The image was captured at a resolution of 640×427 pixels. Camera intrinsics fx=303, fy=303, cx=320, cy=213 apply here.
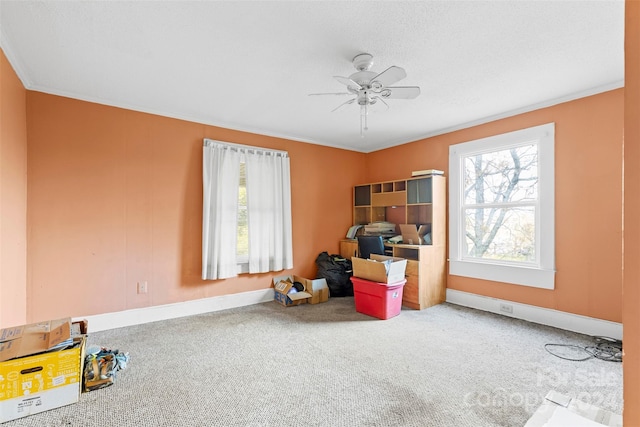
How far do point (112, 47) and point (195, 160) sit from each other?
1.74 metres

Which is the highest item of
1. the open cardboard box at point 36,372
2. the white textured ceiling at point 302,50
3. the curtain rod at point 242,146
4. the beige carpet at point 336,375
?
the white textured ceiling at point 302,50

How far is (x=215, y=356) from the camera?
2.67 m

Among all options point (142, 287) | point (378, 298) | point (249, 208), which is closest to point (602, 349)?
point (378, 298)

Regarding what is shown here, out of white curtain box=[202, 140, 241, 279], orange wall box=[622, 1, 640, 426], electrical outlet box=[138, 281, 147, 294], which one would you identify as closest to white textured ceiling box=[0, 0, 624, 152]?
white curtain box=[202, 140, 241, 279]

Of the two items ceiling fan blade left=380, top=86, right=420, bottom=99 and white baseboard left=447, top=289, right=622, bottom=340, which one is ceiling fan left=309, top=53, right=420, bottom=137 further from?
white baseboard left=447, top=289, right=622, bottom=340

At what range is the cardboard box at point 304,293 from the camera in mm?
4148

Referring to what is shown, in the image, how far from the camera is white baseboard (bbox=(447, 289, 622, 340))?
2.99 metres

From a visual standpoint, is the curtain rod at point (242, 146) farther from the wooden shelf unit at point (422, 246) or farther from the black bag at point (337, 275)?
the black bag at point (337, 275)

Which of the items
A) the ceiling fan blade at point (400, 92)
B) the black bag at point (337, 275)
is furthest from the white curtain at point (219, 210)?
Answer: the ceiling fan blade at point (400, 92)

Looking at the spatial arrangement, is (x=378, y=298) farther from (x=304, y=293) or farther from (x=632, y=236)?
(x=632, y=236)

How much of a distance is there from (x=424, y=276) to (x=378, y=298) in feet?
2.70

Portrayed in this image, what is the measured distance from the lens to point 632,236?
0.50 metres

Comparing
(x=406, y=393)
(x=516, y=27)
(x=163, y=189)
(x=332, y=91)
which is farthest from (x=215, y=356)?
(x=516, y=27)

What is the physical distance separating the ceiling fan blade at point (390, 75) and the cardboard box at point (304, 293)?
9.10 feet
